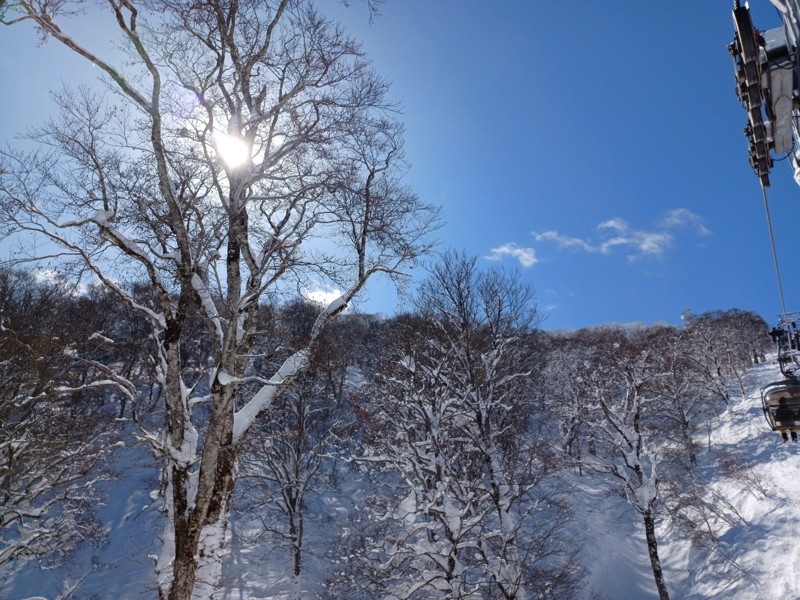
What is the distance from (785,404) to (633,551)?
2047cm

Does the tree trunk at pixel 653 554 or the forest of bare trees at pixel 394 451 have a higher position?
the forest of bare trees at pixel 394 451

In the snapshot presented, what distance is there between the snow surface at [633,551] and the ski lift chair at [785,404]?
1227 cm

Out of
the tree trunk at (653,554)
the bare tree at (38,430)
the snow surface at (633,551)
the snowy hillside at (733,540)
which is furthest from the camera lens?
the snow surface at (633,551)

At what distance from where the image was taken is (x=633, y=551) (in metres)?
23.7

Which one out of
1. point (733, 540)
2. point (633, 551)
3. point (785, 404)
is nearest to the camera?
point (785, 404)

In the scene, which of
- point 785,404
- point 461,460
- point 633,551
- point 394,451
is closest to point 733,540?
point 633,551

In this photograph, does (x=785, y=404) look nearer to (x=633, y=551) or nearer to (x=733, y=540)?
(x=733, y=540)

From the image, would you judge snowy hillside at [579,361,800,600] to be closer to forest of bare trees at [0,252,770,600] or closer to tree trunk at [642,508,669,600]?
forest of bare trees at [0,252,770,600]

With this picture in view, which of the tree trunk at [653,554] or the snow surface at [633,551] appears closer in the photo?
the tree trunk at [653,554]

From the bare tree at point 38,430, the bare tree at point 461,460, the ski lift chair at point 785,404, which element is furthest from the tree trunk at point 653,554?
the bare tree at point 38,430

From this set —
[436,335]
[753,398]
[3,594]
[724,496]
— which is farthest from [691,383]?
[3,594]

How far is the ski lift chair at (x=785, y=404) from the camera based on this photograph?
7711 millimetres

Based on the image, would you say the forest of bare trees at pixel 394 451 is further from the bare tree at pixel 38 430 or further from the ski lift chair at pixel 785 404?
the ski lift chair at pixel 785 404

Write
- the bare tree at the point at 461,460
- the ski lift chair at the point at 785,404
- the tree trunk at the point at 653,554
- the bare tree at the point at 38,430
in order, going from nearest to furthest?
1. the ski lift chair at the point at 785,404
2. the bare tree at the point at 461,460
3. the bare tree at the point at 38,430
4. the tree trunk at the point at 653,554
